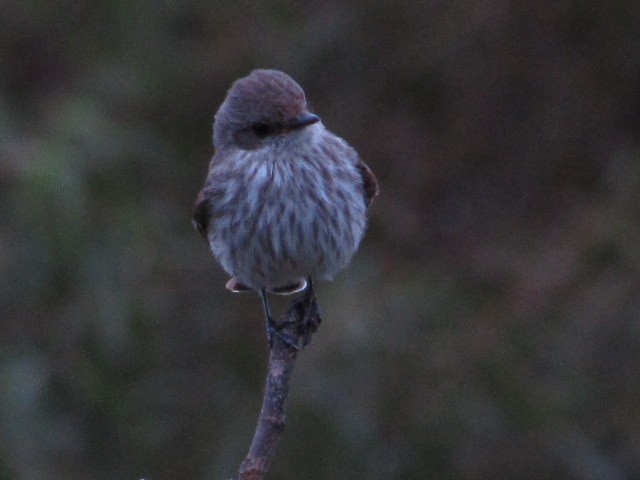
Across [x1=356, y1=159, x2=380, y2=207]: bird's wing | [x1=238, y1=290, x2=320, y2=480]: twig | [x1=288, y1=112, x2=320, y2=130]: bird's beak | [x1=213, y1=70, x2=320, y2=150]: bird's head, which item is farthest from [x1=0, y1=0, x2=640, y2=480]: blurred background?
[x1=238, y1=290, x2=320, y2=480]: twig

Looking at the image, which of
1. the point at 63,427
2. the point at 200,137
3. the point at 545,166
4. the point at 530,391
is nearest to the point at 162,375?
the point at 63,427

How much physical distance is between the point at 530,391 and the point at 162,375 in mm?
A: 1765

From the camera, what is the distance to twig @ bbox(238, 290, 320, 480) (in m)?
3.13

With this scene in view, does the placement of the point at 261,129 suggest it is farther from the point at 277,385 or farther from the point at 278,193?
the point at 277,385

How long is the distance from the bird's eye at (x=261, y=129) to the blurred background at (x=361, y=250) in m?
1.38

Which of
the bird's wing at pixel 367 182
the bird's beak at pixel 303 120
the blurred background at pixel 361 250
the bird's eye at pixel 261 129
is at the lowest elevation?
the blurred background at pixel 361 250

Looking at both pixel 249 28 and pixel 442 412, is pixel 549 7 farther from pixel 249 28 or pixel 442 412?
pixel 442 412

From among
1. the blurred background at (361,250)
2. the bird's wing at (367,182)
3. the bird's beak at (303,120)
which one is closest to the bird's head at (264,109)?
the bird's beak at (303,120)

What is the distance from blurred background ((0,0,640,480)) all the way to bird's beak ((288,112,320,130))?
157 cm

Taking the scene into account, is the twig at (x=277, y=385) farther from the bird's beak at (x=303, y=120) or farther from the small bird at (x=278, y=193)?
the bird's beak at (x=303, y=120)

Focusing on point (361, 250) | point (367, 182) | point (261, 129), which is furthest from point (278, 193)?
point (361, 250)

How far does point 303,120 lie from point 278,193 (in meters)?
0.27

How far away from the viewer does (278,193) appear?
493cm

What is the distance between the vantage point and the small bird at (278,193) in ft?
16.1
